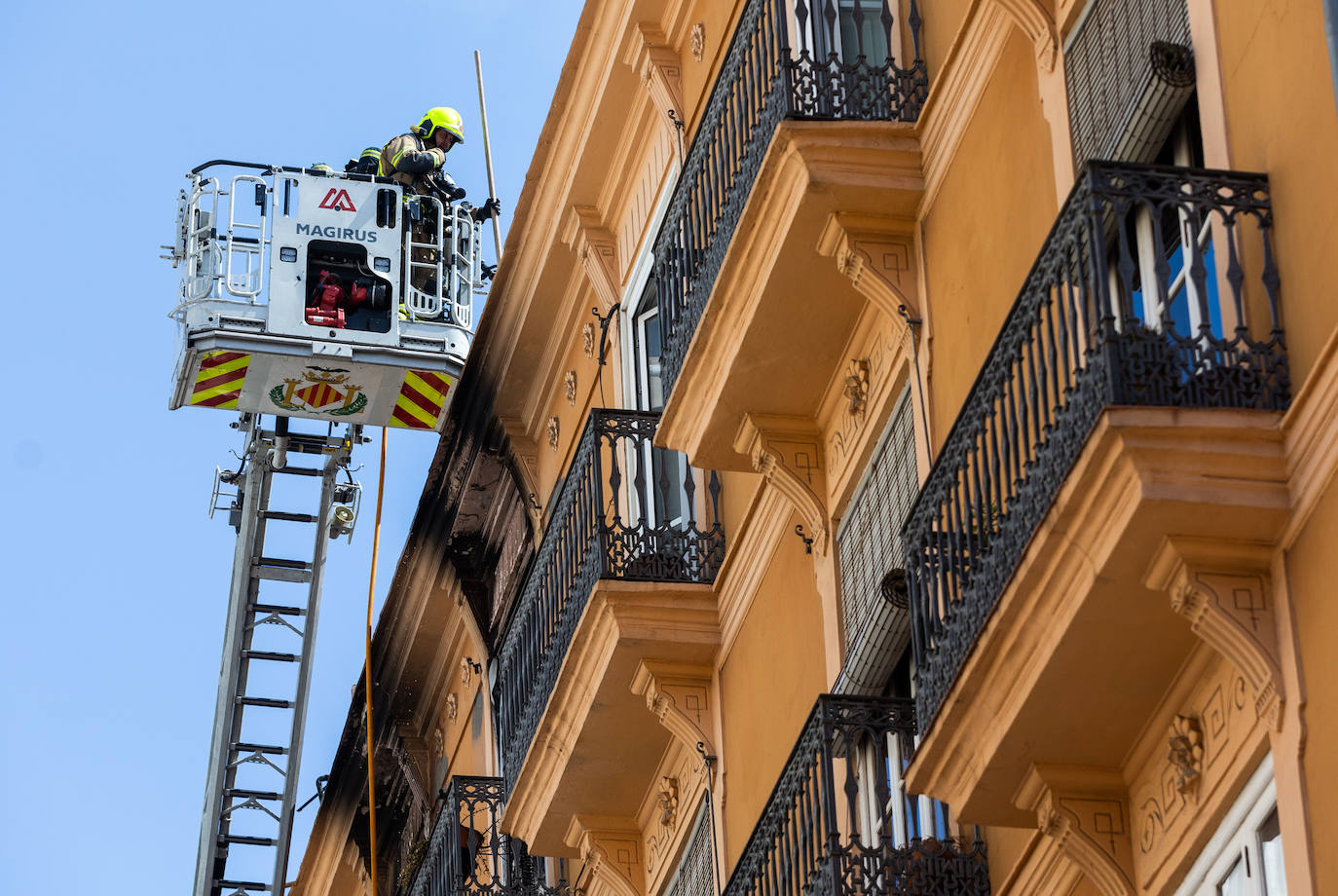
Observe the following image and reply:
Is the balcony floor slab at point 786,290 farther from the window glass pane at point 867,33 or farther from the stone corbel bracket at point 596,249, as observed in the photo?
the stone corbel bracket at point 596,249

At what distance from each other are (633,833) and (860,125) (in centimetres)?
611

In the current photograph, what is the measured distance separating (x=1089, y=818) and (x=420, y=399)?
15005 millimetres

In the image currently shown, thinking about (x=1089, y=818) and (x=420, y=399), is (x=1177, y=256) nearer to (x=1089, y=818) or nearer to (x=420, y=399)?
(x=1089, y=818)

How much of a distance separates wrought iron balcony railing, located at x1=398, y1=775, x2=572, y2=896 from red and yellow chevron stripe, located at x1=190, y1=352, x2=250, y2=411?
5.76 m

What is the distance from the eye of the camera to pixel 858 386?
1359cm

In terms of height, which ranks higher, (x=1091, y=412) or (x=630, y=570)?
(x=630, y=570)

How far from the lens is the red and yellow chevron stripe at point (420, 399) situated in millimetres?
24469

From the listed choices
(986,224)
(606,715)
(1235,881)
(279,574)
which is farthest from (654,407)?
(279,574)

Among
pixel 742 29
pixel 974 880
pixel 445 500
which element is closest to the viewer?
pixel 974 880

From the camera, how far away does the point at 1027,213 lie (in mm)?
11320

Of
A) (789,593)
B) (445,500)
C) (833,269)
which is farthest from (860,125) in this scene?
(445,500)

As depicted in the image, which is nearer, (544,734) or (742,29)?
(742,29)

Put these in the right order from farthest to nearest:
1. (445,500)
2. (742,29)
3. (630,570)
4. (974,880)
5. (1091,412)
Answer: (445,500)
(630,570)
(742,29)
(974,880)
(1091,412)

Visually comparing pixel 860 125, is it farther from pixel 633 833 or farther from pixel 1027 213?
pixel 633 833
